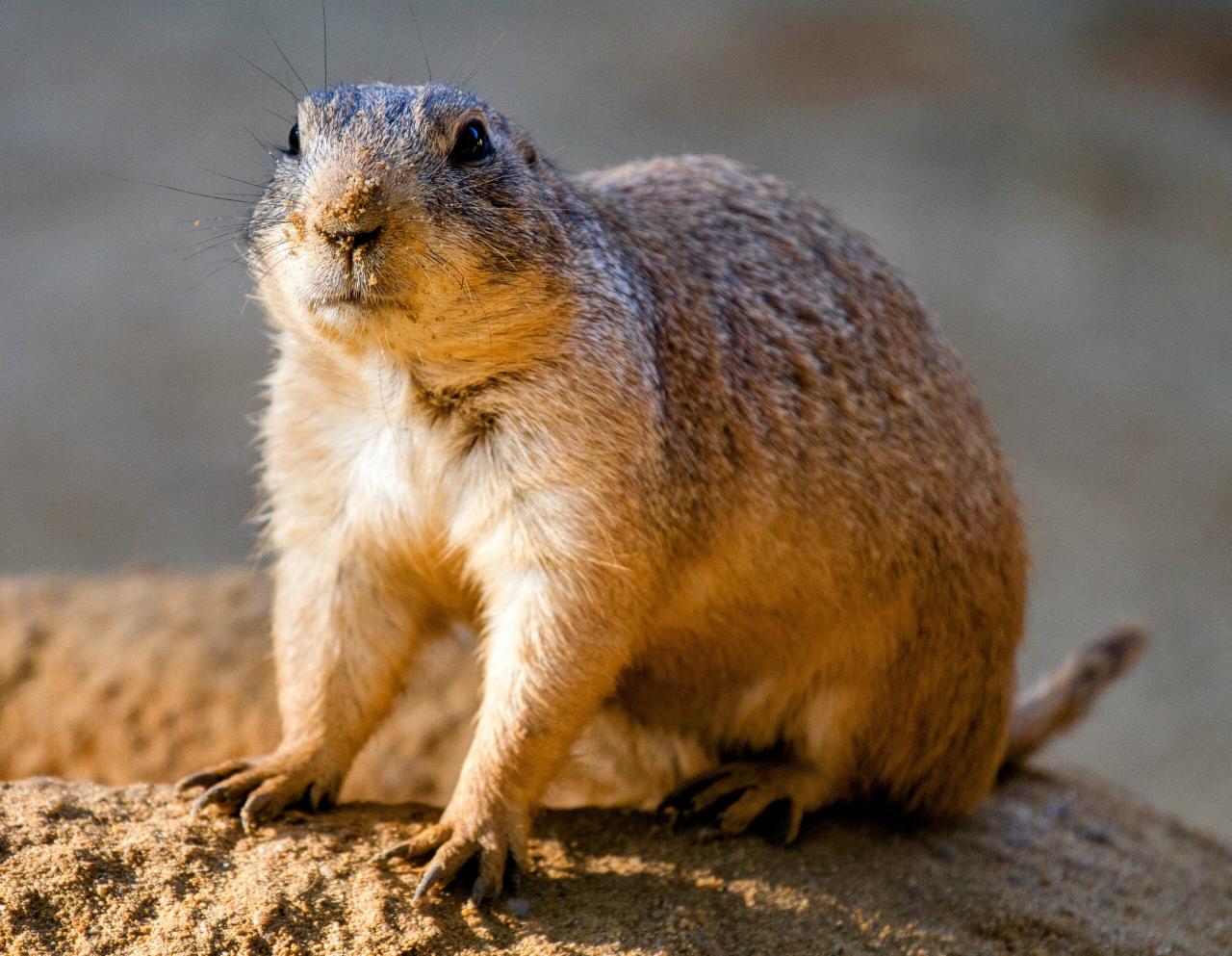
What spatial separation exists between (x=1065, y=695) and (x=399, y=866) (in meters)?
3.27

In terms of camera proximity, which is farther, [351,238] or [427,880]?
[427,880]

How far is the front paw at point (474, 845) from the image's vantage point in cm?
360

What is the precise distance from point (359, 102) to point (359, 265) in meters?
0.64

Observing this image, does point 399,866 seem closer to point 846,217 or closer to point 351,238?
point 351,238

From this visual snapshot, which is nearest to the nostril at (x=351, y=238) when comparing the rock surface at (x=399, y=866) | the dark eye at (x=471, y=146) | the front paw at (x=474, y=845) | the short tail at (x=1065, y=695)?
the dark eye at (x=471, y=146)

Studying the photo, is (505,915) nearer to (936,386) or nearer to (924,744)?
(924,744)

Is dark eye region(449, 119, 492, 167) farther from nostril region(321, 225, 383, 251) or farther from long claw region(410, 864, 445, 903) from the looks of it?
long claw region(410, 864, 445, 903)

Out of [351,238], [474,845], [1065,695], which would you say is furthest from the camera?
[1065,695]

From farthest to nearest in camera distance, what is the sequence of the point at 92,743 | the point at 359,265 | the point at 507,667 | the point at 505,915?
the point at 92,743 → the point at 507,667 → the point at 505,915 → the point at 359,265

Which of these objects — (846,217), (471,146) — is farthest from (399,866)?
(846,217)

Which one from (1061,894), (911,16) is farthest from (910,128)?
(1061,894)

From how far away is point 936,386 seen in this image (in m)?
4.91

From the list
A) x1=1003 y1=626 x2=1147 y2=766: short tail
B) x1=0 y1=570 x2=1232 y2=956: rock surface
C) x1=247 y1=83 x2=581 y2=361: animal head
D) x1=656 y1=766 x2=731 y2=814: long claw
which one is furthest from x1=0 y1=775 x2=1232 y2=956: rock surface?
x1=247 y1=83 x2=581 y2=361: animal head

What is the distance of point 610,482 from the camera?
388cm
